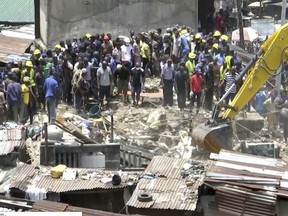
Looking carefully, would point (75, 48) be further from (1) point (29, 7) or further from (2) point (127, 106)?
(1) point (29, 7)

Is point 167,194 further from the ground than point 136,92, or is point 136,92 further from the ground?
point 136,92

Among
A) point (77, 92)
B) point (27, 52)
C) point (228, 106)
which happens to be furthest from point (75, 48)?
point (228, 106)

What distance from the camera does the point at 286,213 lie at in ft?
41.7

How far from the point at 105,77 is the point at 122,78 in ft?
2.65

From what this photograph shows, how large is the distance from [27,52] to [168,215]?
52.7 ft

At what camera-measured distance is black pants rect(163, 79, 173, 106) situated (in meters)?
22.3

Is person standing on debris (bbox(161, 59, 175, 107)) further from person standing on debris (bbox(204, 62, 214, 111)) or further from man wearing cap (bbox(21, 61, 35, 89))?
man wearing cap (bbox(21, 61, 35, 89))

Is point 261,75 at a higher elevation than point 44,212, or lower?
higher

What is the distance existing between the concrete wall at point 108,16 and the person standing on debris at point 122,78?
5808 millimetres

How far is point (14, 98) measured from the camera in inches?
797

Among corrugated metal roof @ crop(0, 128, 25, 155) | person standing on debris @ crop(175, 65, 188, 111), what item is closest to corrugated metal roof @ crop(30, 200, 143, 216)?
corrugated metal roof @ crop(0, 128, 25, 155)

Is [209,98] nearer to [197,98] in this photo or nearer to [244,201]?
[197,98]

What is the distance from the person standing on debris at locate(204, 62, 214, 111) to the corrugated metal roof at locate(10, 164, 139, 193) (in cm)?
818

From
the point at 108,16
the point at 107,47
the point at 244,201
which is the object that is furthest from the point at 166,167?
the point at 108,16
